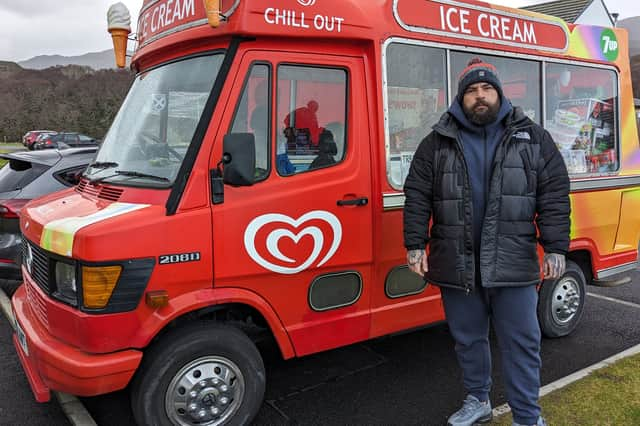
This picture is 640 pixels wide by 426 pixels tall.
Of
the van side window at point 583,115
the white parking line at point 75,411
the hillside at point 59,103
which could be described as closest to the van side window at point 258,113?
the white parking line at point 75,411

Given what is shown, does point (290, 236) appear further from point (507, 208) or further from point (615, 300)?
point (615, 300)

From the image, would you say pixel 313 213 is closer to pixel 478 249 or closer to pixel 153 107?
pixel 478 249

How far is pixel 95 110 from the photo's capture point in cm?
4888

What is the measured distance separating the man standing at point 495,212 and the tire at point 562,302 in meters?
1.82

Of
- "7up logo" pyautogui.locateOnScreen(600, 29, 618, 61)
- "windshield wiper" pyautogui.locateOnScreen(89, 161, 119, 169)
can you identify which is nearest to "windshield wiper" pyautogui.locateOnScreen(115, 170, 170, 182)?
"windshield wiper" pyautogui.locateOnScreen(89, 161, 119, 169)

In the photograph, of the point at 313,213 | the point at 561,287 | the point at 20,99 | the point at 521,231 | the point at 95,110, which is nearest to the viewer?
the point at 521,231

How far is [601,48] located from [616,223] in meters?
1.67

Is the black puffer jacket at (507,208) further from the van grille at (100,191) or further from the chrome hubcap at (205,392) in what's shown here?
the van grille at (100,191)

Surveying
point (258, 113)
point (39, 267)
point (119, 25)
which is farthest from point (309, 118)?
point (39, 267)

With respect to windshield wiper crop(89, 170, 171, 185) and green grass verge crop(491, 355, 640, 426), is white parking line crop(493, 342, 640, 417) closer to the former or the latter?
green grass verge crop(491, 355, 640, 426)

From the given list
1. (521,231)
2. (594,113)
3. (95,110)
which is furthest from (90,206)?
(95,110)

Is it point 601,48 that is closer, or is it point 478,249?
point 478,249

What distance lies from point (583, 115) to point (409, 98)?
2.15 meters

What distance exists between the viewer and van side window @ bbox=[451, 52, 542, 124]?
418cm
